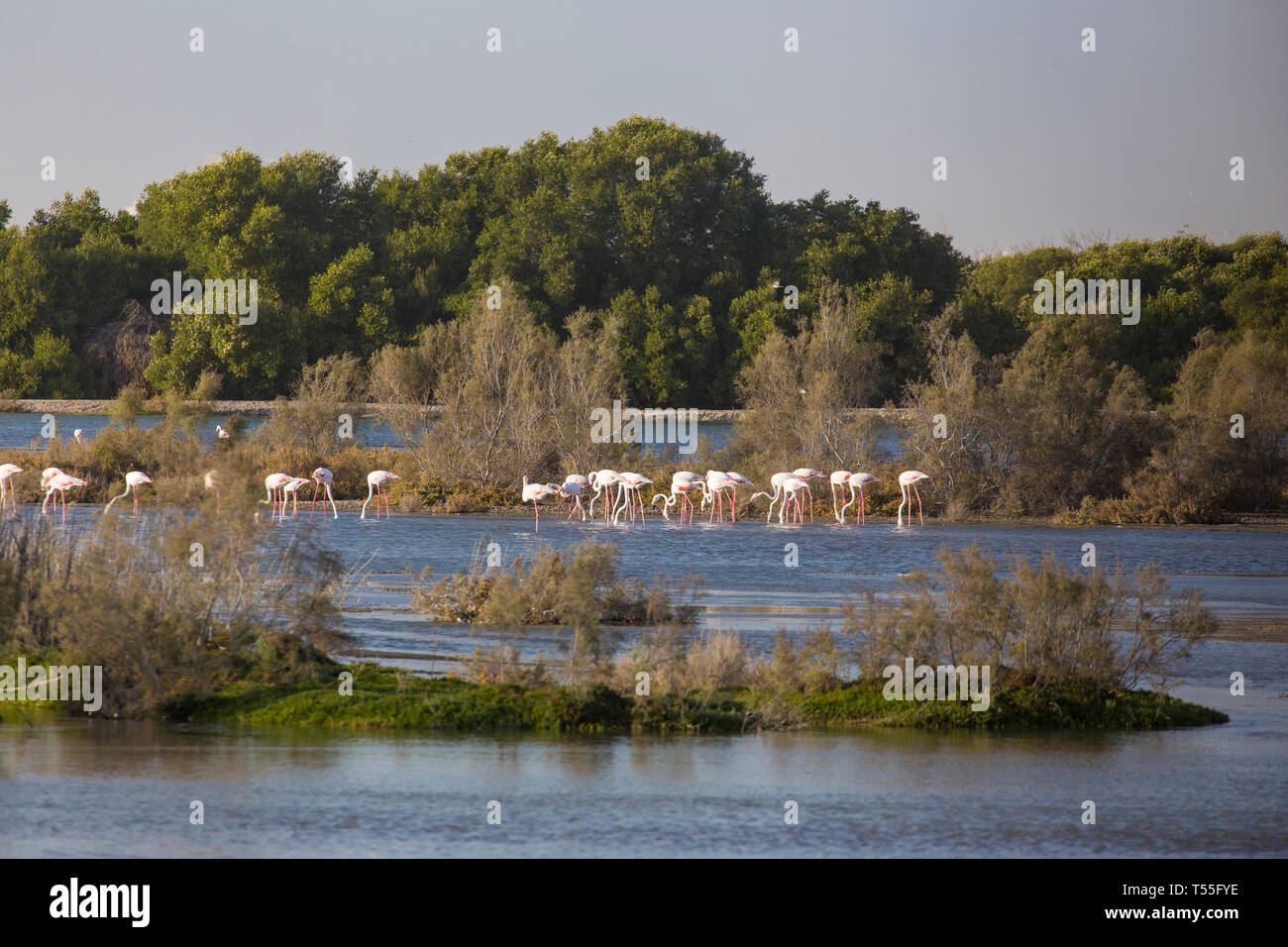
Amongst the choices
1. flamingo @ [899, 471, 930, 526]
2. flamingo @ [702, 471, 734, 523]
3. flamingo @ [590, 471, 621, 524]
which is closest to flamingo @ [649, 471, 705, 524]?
flamingo @ [702, 471, 734, 523]

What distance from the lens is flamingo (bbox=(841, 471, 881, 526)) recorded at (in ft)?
106

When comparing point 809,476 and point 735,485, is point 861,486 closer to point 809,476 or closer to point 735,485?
point 809,476

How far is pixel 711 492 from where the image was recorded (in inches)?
1271

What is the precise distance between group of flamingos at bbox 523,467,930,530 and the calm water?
17.4m

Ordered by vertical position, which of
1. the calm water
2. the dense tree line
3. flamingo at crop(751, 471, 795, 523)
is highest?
the dense tree line

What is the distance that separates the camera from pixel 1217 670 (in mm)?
15047

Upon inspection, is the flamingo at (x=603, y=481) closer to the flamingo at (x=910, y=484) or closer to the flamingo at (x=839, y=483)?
the flamingo at (x=839, y=483)

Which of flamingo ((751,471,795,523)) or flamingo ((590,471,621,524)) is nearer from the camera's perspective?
flamingo ((590,471,621,524))

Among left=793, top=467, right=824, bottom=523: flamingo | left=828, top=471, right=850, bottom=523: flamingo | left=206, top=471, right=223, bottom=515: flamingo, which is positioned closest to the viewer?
left=206, top=471, right=223, bottom=515: flamingo

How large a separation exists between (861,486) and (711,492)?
327cm

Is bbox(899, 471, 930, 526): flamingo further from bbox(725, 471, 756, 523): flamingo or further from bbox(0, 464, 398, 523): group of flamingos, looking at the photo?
bbox(0, 464, 398, 523): group of flamingos

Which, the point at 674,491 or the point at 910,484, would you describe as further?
the point at 910,484

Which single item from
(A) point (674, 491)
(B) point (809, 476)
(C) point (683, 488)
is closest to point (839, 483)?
(B) point (809, 476)
